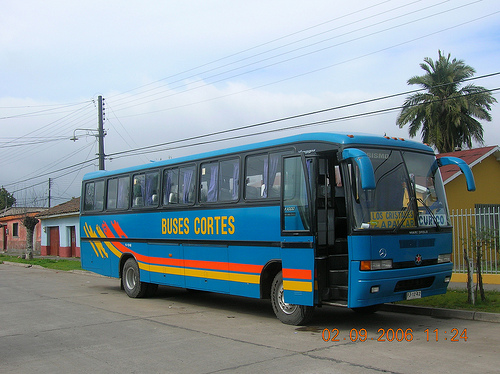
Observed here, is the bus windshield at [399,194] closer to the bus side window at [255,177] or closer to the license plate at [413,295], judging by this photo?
the license plate at [413,295]

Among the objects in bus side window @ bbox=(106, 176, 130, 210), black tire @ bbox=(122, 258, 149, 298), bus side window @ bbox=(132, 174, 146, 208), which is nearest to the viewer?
bus side window @ bbox=(132, 174, 146, 208)

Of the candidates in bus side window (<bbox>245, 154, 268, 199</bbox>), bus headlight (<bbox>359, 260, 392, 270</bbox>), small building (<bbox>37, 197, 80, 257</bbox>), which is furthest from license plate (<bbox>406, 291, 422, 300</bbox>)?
small building (<bbox>37, 197, 80, 257</bbox>)

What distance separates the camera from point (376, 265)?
840 cm

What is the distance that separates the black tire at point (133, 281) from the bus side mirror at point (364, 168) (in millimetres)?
8241

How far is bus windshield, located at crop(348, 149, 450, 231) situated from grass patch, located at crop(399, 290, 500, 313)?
6.54ft

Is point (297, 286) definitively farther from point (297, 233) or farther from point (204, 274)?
point (204, 274)

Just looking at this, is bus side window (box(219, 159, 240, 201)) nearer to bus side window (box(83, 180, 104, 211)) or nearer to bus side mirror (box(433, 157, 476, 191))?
bus side mirror (box(433, 157, 476, 191))

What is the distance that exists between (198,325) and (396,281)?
385 cm

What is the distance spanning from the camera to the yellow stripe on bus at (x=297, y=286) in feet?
29.1

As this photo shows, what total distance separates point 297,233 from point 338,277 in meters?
1.03

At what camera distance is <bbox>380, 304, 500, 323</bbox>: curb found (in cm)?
967

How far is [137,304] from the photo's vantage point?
13273 millimetres

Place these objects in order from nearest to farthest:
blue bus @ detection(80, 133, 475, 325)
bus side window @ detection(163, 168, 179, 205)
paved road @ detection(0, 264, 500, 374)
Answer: paved road @ detection(0, 264, 500, 374)
blue bus @ detection(80, 133, 475, 325)
bus side window @ detection(163, 168, 179, 205)

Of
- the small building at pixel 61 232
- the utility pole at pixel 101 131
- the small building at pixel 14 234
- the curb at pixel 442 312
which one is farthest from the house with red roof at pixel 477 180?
the small building at pixel 14 234
